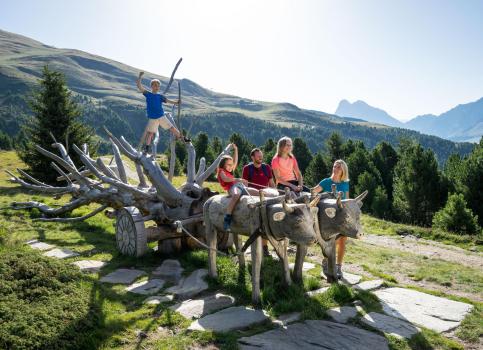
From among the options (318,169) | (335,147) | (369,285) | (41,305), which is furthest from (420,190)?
(41,305)

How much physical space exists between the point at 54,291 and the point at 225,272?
12.9 ft

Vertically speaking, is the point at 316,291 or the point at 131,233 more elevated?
the point at 316,291

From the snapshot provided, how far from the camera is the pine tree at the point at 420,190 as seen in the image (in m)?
33.2

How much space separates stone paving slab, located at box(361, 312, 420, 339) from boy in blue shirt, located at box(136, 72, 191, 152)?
25.0 ft

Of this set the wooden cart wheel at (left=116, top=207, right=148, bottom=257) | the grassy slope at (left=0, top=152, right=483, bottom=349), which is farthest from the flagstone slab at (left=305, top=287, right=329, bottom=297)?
the wooden cart wheel at (left=116, top=207, right=148, bottom=257)

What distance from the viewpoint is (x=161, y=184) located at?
11562 millimetres

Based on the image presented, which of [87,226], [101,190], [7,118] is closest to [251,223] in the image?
[101,190]

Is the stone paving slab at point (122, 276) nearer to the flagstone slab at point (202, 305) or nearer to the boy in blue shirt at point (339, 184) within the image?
the flagstone slab at point (202, 305)

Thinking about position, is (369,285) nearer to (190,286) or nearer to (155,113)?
(190,286)

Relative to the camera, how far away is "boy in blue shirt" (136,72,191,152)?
12.1 m

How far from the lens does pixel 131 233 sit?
1052 cm

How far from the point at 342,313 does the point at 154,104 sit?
28.2 feet

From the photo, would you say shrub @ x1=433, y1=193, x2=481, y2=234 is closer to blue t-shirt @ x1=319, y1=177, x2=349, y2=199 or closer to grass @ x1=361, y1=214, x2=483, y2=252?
grass @ x1=361, y1=214, x2=483, y2=252

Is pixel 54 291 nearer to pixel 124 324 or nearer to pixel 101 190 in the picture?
pixel 124 324
